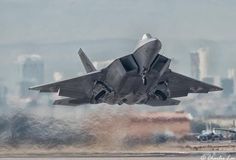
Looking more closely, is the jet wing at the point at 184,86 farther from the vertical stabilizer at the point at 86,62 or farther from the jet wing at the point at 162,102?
the vertical stabilizer at the point at 86,62

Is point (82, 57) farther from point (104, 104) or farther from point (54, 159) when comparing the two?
point (54, 159)

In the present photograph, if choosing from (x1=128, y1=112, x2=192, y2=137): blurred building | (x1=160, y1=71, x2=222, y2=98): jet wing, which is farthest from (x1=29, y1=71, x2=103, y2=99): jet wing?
(x1=160, y1=71, x2=222, y2=98): jet wing

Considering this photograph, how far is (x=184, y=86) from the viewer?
123 ft

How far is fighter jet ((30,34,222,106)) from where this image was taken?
108ft

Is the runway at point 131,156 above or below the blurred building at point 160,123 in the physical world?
below

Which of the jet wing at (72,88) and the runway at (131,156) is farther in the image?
the jet wing at (72,88)

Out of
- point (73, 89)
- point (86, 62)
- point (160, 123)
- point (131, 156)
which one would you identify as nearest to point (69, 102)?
point (73, 89)

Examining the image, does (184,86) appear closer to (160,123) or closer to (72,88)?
(160,123)

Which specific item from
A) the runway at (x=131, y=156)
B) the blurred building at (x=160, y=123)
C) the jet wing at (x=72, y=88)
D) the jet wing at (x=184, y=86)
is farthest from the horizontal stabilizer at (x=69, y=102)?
the jet wing at (x=184, y=86)

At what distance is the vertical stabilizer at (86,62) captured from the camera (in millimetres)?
38487

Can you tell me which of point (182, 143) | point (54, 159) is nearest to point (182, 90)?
point (182, 143)

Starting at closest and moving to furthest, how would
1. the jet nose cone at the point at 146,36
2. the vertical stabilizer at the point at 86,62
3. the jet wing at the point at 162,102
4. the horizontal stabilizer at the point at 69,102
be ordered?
the jet nose cone at the point at 146,36, the jet wing at the point at 162,102, the horizontal stabilizer at the point at 69,102, the vertical stabilizer at the point at 86,62

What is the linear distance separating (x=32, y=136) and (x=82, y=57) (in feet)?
18.9

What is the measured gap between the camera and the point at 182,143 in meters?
37.1
